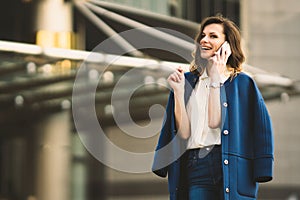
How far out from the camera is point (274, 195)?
1791 centimetres

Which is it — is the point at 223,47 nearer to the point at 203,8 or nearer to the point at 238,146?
the point at 238,146

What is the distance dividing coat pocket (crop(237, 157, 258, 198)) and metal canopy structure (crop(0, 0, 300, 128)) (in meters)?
5.31

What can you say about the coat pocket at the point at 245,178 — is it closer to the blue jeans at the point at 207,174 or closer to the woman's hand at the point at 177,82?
the blue jeans at the point at 207,174

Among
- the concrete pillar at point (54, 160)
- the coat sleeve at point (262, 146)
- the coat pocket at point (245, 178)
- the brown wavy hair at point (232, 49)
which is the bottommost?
the concrete pillar at point (54, 160)

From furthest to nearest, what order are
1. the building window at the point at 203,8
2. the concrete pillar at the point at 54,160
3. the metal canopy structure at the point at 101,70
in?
the building window at the point at 203,8 < the concrete pillar at the point at 54,160 < the metal canopy structure at the point at 101,70

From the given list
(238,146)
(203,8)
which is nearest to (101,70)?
(203,8)

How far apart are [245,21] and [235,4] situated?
1215mm

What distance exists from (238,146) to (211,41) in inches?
19.4

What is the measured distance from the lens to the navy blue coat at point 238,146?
359 centimetres

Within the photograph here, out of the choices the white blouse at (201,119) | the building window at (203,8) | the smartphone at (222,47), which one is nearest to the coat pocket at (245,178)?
the white blouse at (201,119)

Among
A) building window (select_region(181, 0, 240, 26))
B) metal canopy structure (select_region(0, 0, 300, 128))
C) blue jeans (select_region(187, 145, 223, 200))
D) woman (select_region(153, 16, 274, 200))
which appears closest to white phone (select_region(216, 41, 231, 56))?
woman (select_region(153, 16, 274, 200))

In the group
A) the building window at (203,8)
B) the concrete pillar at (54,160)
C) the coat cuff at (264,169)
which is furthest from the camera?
the building window at (203,8)

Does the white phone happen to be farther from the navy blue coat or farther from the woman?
the navy blue coat

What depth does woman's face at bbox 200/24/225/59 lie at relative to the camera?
3.76 metres
